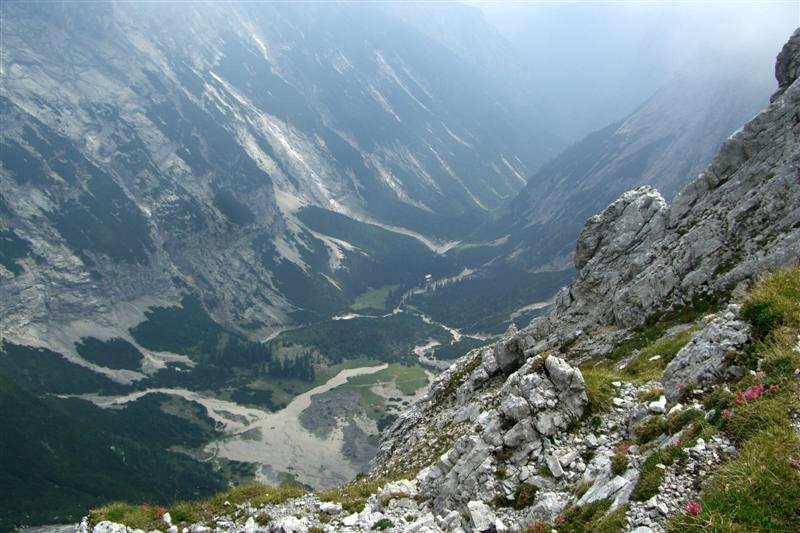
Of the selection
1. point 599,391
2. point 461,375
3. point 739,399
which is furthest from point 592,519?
point 461,375

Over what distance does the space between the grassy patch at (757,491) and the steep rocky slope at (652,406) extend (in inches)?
1.6

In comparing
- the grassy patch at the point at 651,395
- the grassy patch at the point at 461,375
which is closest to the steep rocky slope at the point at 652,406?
the grassy patch at the point at 651,395

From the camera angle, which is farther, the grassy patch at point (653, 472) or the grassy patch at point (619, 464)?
the grassy patch at point (619, 464)

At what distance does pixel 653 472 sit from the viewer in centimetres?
1689

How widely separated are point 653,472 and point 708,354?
22.7 ft

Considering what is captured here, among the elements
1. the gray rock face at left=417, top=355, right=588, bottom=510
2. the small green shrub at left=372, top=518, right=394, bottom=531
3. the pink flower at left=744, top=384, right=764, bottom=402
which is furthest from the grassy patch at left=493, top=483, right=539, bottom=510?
the pink flower at left=744, top=384, right=764, bottom=402

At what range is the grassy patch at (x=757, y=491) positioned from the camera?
43.0 feet

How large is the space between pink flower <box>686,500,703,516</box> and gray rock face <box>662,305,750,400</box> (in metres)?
6.88

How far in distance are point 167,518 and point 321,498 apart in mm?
8057

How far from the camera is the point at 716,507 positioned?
14117 millimetres

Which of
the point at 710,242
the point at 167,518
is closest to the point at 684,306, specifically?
the point at 710,242

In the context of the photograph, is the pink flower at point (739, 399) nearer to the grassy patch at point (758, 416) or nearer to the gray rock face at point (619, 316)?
the grassy patch at point (758, 416)

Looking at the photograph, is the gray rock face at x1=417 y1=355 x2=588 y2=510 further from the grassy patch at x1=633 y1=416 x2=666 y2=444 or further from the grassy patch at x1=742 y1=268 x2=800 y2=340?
the grassy patch at x1=742 y1=268 x2=800 y2=340

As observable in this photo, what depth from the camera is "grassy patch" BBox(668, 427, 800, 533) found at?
43.0ft
